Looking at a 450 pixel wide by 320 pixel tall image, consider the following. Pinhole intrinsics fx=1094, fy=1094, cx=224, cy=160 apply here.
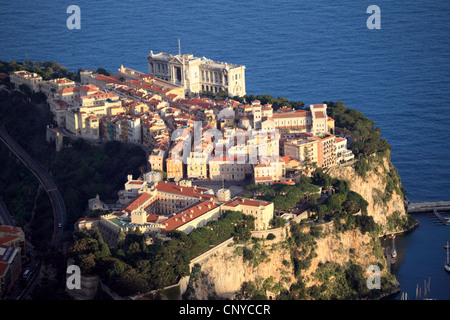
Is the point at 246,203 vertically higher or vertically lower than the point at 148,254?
higher

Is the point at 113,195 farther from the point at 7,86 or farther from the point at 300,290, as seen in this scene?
the point at 7,86

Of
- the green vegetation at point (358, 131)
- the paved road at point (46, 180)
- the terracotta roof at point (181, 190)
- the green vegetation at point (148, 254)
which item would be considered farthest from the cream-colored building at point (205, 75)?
the green vegetation at point (148, 254)

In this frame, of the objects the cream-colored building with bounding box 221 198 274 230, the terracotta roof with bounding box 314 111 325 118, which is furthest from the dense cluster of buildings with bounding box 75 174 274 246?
the terracotta roof with bounding box 314 111 325 118

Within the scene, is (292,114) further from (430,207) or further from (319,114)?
(430,207)

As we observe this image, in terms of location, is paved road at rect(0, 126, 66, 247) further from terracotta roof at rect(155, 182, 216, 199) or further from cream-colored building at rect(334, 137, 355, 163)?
cream-colored building at rect(334, 137, 355, 163)

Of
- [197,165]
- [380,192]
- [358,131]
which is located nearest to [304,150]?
[380,192]

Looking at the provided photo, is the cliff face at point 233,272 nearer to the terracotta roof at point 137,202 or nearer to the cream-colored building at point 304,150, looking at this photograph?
the terracotta roof at point 137,202
